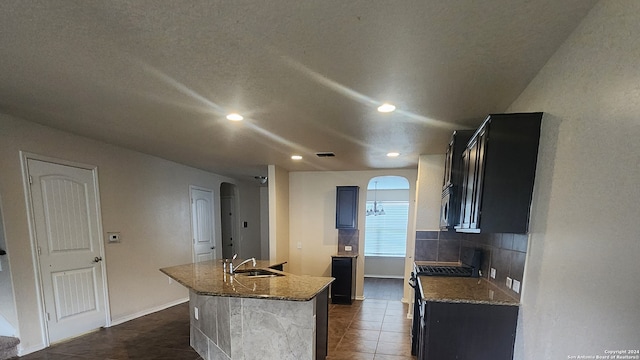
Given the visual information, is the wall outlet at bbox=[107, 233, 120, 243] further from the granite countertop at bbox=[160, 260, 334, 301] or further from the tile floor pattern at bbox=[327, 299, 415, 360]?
the tile floor pattern at bbox=[327, 299, 415, 360]

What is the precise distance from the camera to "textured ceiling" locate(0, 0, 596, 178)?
1.06 meters

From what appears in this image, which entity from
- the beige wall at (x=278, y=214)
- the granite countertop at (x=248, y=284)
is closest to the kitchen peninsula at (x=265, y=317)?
the granite countertop at (x=248, y=284)

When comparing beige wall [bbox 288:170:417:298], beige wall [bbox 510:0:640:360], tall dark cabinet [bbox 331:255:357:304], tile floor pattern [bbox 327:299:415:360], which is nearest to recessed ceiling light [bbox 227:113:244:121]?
beige wall [bbox 510:0:640:360]

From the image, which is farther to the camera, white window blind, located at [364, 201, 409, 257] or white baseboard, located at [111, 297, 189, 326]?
white window blind, located at [364, 201, 409, 257]

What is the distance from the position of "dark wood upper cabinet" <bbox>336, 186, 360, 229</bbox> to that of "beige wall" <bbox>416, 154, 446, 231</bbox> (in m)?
1.40

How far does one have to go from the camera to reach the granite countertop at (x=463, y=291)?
→ 1.83 meters

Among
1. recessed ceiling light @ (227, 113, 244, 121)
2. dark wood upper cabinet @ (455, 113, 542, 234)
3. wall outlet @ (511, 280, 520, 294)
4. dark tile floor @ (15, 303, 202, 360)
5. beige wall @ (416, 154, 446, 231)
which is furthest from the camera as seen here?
beige wall @ (416, 154, 446, 231)

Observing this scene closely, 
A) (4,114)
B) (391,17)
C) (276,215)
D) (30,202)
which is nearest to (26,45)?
(391,17)

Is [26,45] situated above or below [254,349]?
above

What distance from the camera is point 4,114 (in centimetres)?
249

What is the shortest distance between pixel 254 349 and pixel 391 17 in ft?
8.59

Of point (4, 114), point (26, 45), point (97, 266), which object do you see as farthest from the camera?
point (97, 266)

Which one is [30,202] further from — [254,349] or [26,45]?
[254,349]

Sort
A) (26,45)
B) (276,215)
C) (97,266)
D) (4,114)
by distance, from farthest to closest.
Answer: (276,215), (97,266), (4,114), (26,45)
